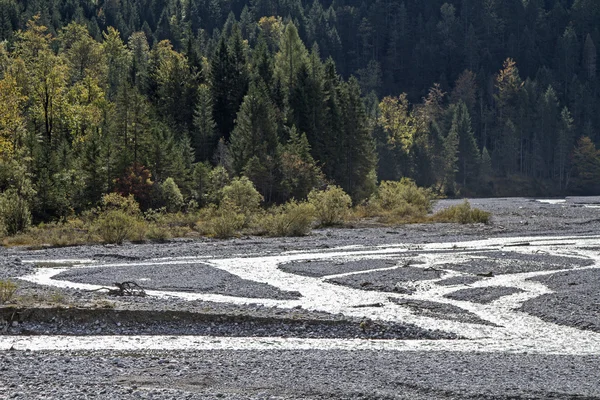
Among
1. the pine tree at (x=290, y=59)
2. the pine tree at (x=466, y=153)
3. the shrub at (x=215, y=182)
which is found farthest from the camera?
the pine tree at (x=466, y=153)

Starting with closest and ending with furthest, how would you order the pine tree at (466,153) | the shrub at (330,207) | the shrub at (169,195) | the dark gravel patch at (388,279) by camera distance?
the dark gravel patch at (388,279) → the shrub at (330,207) → the shrub at (169,195) → the pine tree at (466,153)

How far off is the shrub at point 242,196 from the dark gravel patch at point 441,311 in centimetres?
3236

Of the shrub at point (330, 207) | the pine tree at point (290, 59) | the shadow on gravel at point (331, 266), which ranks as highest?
the pine tree at point (290, 59)

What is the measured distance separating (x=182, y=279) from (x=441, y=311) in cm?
1059

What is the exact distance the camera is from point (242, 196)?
192 ft

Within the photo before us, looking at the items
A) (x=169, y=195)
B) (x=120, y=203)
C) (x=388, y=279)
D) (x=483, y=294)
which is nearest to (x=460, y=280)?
(x=388, y=279)

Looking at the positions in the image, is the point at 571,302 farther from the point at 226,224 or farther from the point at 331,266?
the point at 226,224

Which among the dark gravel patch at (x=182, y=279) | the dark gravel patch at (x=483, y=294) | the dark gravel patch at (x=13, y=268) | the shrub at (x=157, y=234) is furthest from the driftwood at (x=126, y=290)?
the shrub at (x=157, y=234)

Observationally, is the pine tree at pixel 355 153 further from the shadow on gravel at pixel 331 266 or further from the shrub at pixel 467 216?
the shadow on gravel at pixel 331 266

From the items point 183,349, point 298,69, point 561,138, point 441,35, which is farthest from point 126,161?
point 441,35

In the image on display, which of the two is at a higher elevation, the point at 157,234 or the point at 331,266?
the point at 157,234

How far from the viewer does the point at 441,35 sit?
190 m

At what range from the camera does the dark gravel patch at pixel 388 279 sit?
28984 millimetres

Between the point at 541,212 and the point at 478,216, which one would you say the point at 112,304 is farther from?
the point at 541,212
